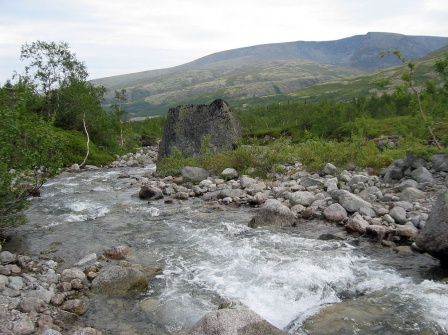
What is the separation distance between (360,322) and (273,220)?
7316 mm

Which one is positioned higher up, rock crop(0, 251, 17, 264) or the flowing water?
rock crop(0, 251, 17, 264)

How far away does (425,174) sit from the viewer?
60.1 ft

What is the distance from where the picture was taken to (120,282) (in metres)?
9.66

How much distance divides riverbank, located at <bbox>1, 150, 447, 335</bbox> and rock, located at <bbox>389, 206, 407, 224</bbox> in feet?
0.14

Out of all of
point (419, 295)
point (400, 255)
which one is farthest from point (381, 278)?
point (400, 255)

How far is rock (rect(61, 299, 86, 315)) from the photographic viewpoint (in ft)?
28.0

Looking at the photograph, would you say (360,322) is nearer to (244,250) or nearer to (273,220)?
(244,250)

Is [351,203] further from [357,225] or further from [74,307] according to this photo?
[74,307]

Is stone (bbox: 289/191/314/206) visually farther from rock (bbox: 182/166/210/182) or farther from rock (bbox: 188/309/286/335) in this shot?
rock (bbox: 188/309/286/335)

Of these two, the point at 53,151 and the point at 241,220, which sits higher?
the point at 53,151

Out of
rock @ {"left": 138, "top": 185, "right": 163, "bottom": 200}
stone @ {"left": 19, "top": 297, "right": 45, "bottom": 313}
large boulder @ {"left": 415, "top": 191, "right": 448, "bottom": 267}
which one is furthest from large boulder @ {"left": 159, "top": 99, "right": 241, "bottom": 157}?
stone @ {"left": 19, "top": 297, "right": 45, "bottom": 313}

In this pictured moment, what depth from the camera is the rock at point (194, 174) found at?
24.5m

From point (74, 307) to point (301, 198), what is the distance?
11.2 meters

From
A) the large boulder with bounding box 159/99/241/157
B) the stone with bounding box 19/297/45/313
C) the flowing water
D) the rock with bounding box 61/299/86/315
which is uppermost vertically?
the large boulder with bounding box 159/99/241/157
